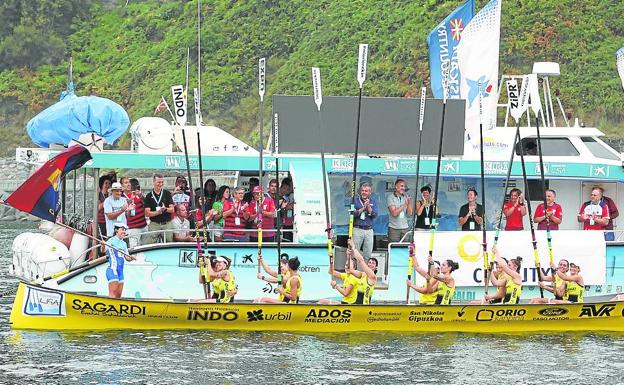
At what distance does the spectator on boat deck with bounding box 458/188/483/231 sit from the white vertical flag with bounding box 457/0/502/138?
4.39 metres

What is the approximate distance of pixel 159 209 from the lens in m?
25.1

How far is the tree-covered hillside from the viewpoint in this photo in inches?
2408

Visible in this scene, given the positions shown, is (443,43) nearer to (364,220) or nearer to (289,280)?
(364,220)

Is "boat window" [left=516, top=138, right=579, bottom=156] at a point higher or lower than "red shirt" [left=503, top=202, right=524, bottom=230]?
higher

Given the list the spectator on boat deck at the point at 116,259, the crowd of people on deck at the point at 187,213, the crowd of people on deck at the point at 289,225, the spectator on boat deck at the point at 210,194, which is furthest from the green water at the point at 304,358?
the spectator on boat deck at the point at 210,194

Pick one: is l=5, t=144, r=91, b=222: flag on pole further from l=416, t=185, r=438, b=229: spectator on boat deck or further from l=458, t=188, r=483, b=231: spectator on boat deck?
l=458, t=188, r=483, b=231: spectator on boat deck

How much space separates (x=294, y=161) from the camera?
82.4ft

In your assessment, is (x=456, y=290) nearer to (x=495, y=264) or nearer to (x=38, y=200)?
(x=495, y=264)

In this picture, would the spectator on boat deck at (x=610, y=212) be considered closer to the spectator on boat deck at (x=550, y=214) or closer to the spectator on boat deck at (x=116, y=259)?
the spectator on boat deck at (x=550, y=214)

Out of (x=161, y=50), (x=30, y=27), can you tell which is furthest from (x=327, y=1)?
(x=30, y=27)

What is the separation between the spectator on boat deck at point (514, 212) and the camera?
2530cm

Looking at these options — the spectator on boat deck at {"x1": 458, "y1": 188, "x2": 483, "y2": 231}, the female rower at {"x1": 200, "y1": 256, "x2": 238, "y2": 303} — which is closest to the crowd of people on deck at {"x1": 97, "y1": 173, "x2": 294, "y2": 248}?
the female rower at {"x1": 200, "y1": 256, "x2": 238, "y2": 303}

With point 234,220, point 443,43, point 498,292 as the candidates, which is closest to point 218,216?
point 234,220

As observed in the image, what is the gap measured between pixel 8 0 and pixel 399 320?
205ft
